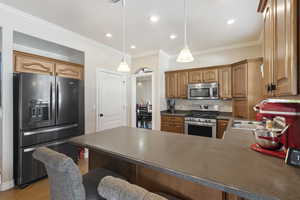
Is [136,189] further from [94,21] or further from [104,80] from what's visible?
[104,80]

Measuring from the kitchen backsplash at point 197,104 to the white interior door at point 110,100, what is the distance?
1.77 meters

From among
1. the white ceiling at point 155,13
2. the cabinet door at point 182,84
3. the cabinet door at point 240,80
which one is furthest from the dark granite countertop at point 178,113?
the white ceiling at point 155,13

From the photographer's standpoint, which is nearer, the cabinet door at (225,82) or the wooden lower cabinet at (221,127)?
the wooden lower cabinet at (221,127)

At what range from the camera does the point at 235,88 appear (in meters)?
3.36

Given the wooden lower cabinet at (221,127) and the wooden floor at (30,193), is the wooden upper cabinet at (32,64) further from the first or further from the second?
the wooden lower cabinet at (221,127)

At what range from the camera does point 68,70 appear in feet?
9.27

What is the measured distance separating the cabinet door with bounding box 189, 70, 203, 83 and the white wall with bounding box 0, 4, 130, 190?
2.60 metres

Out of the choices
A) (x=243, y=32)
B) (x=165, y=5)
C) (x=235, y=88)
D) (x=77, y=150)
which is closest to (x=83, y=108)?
(x=77, y=150)

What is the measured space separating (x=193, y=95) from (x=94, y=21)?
2978 mm

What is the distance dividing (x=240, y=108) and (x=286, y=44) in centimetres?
292

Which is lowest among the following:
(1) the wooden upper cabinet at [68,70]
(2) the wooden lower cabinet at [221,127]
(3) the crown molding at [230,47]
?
(2) the wooden lower cabinet at [221,127]

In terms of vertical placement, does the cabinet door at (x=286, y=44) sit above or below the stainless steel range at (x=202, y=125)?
above

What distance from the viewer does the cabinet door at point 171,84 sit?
4.29 metres

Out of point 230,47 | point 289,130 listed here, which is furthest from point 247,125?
point 230,47
